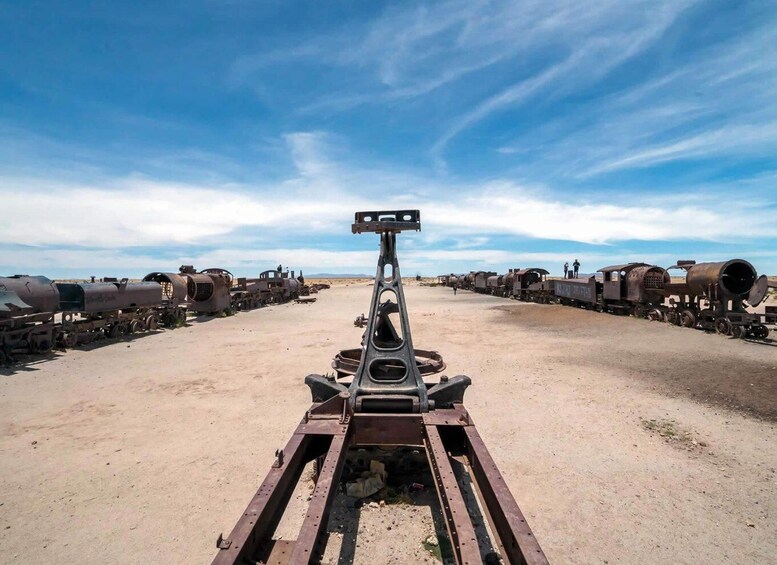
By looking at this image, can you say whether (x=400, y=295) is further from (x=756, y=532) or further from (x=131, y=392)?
(x=131, y=392)

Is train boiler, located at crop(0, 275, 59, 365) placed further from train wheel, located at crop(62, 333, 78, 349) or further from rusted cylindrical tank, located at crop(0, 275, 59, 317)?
train wheel, located at crop(62, 333, 78, 349)

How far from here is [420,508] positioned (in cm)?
450

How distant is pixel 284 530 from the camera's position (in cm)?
414

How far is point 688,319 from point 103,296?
922 inches

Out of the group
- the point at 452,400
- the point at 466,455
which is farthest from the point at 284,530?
Answer: the point at 452,400

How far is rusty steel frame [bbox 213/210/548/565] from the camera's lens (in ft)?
8.92

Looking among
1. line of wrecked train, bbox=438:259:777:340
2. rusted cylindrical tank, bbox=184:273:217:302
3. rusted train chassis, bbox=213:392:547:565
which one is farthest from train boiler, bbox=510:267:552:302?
rusted train chassis, bbox=213:392:547:565

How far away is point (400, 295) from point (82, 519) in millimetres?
4221

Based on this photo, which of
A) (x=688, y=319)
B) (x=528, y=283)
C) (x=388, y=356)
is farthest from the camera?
(x=528, y=283)

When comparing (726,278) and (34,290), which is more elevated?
(34,290)

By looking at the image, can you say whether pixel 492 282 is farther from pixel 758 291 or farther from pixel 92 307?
pixel 92 307

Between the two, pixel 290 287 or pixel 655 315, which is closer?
pixel 655 315

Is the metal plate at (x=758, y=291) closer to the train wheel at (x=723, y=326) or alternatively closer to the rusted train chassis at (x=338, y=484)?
the train wheel at (x=723, y=326)

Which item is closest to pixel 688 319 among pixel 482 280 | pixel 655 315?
pixel 655 315
